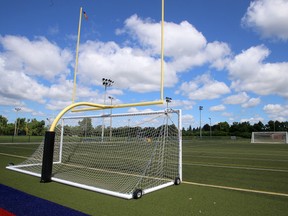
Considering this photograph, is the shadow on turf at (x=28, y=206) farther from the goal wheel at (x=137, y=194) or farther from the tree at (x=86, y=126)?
the tree at (x=86, y=126)

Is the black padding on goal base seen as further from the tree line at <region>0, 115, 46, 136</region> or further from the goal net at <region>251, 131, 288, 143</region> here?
the tree line at <region>0, 115, 46, 136</region>

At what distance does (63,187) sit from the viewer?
227 inches

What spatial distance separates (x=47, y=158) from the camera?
253 inches

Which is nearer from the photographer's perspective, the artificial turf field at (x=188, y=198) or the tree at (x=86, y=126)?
the artificial turf field at (x=188, y=198)

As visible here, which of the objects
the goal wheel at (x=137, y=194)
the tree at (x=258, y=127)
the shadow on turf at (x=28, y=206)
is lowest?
the shadow on turf at (x=28, y=206)

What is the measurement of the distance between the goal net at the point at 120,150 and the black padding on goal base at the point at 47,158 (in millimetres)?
268

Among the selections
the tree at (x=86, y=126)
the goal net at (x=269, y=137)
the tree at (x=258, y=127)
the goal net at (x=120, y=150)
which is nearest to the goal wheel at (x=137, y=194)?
the goal net at (x=120, y=150)

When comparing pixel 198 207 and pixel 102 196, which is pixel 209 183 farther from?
pixel 102 196

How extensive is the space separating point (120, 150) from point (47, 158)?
14.4 feet

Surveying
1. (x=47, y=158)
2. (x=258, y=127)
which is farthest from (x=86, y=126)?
(x=258, y=127)

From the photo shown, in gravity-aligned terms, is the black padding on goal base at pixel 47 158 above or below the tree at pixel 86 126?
below

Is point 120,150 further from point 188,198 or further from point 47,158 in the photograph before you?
point 188,198

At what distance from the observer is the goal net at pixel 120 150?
622cm

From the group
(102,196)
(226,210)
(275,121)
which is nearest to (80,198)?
(102,196)
